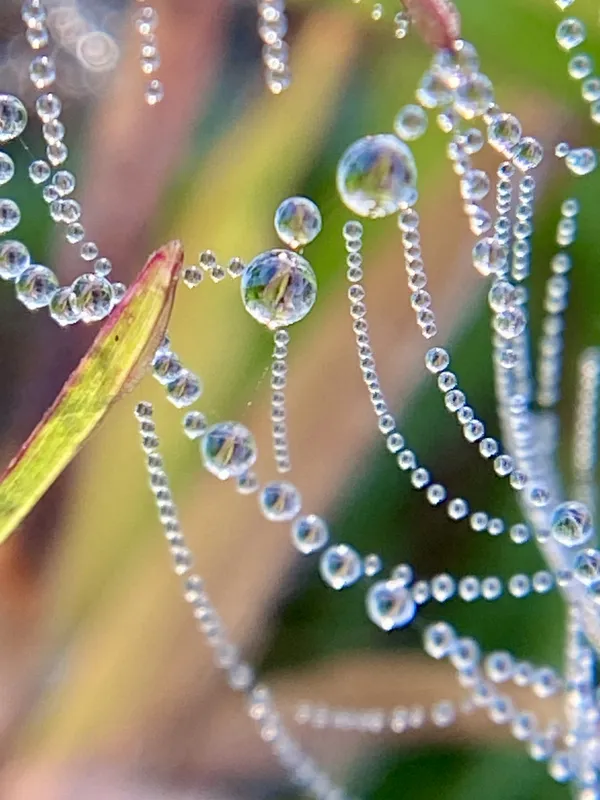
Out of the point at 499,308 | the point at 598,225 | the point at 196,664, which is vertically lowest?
the point at 196,664

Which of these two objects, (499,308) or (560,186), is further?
(560,186)

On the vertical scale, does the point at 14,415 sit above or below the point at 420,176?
below

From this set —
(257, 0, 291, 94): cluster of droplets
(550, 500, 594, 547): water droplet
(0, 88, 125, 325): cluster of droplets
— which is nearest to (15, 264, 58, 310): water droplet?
(0, 88, 125, 325): cluster of droplets

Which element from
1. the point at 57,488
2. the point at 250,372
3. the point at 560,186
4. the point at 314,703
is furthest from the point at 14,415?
the point at 560,186

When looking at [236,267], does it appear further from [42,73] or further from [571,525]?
[571,525]

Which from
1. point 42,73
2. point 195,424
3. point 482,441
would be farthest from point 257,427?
point 42,73

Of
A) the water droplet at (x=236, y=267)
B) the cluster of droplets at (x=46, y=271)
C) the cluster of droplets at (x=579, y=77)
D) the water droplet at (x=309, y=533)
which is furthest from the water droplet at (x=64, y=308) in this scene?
the cluster of droplets at (x=579, y=77)

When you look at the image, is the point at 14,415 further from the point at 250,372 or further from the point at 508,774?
the point at 508,774
